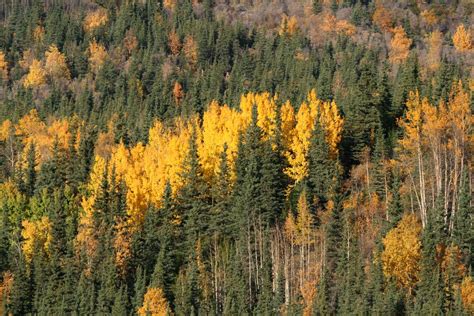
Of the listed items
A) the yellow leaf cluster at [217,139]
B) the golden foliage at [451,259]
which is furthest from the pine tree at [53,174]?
the golden foliage at [451,259]

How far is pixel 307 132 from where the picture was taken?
3996 inches

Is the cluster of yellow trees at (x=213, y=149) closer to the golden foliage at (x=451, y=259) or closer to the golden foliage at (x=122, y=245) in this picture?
the golden foliage at (x=122, y=245)

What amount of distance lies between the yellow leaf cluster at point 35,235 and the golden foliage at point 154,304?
19466 millimetres

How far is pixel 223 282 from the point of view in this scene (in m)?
91.1

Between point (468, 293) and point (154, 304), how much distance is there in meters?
28.6

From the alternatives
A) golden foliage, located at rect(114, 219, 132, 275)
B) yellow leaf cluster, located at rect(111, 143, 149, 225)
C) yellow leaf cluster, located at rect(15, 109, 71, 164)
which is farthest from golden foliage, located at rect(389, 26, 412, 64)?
golden foliage, located at rect(114, 219, 132, 275)

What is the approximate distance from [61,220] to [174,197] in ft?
41.9

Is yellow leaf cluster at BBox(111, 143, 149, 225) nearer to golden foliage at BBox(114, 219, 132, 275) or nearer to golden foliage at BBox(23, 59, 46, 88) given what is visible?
golden foliage at BBox(114, 219, 132, 275)

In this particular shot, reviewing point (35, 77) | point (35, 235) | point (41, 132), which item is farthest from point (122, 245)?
point (35, 77)

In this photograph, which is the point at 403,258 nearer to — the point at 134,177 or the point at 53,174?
the point at 134,177

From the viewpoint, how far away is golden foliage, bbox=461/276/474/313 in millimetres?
74875

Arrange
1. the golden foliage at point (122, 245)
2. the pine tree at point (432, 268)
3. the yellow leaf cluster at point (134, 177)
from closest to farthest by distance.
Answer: the pine tree at point (432, 268) < the golden foliage at point (122, 245) < the yellow leaf cluster at point (134, 177)

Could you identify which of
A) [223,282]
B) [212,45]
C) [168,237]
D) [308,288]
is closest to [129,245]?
[168,237]

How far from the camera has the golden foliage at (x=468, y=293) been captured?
7488 centimetres
